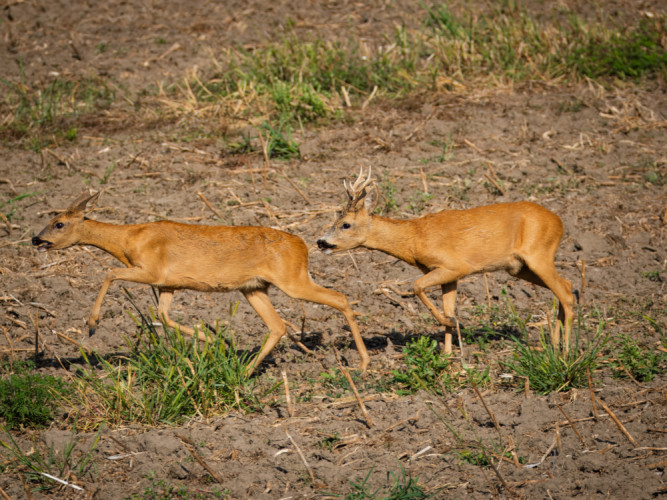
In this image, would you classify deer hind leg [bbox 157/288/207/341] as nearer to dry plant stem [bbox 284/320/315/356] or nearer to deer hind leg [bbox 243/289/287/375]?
deer hind leg [bbox 243/289/287/375]

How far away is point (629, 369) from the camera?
284 inches

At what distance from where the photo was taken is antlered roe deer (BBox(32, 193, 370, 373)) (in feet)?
26.9

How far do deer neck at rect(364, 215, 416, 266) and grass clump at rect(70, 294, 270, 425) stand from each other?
78.8 inches

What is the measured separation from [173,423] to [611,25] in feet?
37.6

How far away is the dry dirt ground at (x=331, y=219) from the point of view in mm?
6250

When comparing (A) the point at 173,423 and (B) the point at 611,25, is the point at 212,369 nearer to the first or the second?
(A) the point at 173,423

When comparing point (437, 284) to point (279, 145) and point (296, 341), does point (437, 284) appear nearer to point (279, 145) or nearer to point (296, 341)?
point (296, 341)

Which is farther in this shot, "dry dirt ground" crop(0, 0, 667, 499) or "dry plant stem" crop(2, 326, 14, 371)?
"dry plant stem" crop(2, 326, 14, 371)

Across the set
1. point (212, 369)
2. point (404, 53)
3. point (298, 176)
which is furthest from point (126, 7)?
point (212, 369)

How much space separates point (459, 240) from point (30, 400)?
4.20 metres

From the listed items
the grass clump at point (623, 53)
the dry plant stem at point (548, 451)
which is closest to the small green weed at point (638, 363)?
the dry plant stem at point (548, 451)

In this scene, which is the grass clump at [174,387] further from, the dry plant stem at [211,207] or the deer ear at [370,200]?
the dry plant stem at [211,207]

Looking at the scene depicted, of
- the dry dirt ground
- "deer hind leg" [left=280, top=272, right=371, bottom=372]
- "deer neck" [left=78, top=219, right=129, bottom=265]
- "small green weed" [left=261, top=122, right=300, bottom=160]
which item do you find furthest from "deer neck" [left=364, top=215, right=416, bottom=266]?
"small green weed" [left=261, top=122, right=300, bottom=160]

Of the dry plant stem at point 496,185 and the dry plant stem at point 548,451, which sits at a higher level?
the dry plant stem at point 548,451
